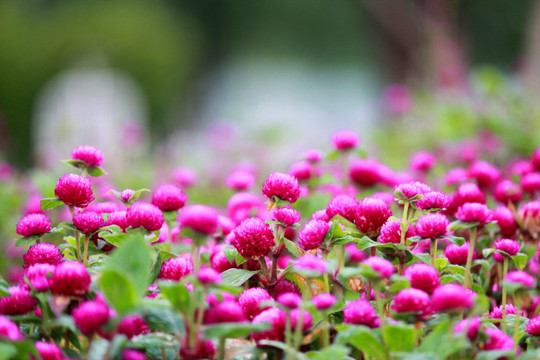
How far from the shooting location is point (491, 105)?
10.9 ft

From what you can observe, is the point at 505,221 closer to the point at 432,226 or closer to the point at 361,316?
the point at 432,226

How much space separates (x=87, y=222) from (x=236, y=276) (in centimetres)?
28

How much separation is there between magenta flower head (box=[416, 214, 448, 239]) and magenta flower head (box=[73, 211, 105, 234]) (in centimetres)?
56

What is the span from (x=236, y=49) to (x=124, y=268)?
66.3ft

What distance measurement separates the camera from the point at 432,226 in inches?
43.6

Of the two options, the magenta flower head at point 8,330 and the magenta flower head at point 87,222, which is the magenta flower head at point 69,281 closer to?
the magenta flower head at point 8,330

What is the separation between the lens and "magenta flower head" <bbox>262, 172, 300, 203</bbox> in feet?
3.99

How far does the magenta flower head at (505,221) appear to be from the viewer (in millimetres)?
1411

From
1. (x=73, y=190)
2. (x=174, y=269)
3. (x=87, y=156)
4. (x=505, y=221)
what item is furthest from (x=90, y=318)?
(x=505, y=221)

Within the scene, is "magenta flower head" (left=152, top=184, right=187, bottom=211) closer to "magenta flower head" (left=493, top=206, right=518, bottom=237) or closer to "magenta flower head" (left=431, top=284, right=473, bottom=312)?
"magenta flower head" (left=431, top=284, right=473, bottom=312)

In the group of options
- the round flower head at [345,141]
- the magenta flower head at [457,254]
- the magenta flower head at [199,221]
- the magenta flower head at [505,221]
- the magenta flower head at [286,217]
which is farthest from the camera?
the round flower head at [345,141]

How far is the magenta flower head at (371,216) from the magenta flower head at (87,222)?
473mm

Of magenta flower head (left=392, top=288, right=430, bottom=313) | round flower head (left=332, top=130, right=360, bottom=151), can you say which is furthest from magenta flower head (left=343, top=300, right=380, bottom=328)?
round flower head (left=332, top=130, right=360, bottom=151)

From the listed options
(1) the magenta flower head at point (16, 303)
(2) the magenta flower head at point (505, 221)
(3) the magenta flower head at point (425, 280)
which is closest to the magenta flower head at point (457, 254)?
(2) the magenta flower head at point (505, 221)
